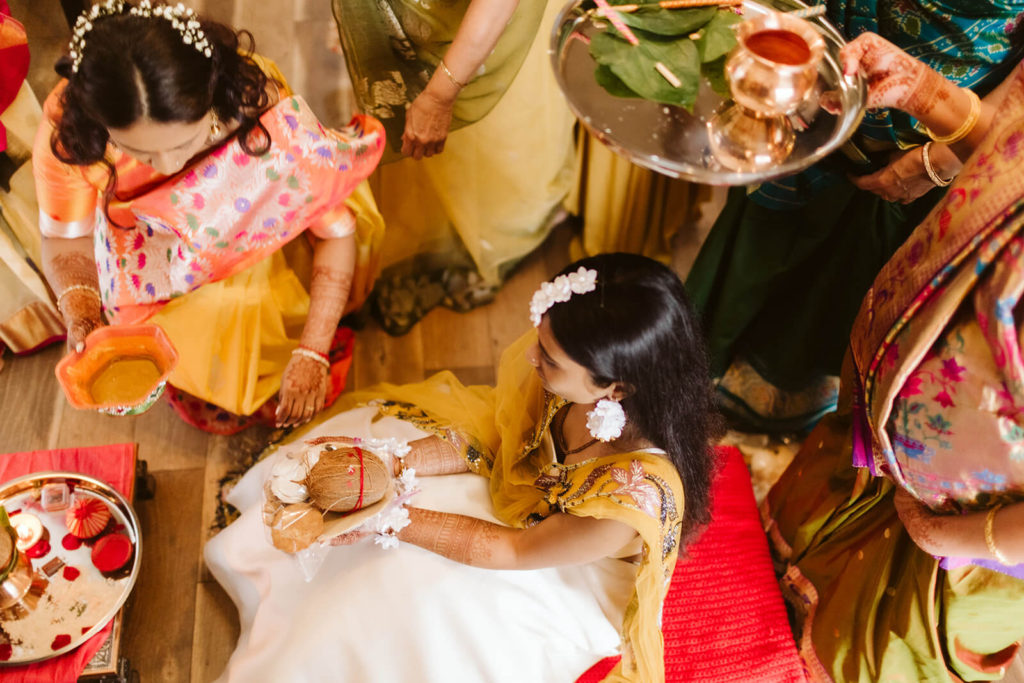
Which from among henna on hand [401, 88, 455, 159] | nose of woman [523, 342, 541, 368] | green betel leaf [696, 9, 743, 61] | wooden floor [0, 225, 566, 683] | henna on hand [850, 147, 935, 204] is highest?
green betel leaf [696, 9, 743, 61]

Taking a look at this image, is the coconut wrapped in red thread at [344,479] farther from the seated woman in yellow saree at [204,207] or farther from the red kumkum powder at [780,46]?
the red kumkum powder at [780,46]

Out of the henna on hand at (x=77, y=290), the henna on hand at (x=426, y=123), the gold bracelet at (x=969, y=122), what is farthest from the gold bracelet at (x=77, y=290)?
the gold bracelet at (x=969, y=122)

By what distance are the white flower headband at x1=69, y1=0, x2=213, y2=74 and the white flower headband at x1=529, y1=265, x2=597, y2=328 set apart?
24.6 inches

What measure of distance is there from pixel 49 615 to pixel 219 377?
53 cm

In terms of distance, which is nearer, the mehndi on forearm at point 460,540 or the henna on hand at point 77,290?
the mehndi on forearm at point 460,540

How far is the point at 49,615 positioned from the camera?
1424 millimetres

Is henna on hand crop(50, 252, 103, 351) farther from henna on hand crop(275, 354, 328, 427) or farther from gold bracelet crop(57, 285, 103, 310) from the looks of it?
henna on hand crop(275, 354, 328, 427)

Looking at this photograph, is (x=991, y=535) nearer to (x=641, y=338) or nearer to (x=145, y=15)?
(x=641, y=338)

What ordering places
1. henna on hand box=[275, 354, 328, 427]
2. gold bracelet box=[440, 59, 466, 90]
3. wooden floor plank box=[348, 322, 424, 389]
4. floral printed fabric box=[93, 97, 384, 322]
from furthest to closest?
wooden floor plank box=[348, 322, 424, 389] → henna on hand box=[275, 354, 328, 427] → gold bracelet box=[440, 59, 466, 90] → floral printed fabric box=[93, 97, 384, 322]

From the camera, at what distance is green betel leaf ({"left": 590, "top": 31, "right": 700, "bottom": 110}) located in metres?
0.92

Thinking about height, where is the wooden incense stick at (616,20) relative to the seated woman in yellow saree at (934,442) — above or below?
above

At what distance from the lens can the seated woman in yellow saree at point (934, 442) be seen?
3.21ft

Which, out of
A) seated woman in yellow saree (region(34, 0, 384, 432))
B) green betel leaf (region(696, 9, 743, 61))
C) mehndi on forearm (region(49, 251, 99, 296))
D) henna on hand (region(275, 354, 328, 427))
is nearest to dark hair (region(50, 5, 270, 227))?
seated woman in yellow saree (region(34, 0, 384, 432))

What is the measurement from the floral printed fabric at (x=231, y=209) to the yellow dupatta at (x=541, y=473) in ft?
1.32
